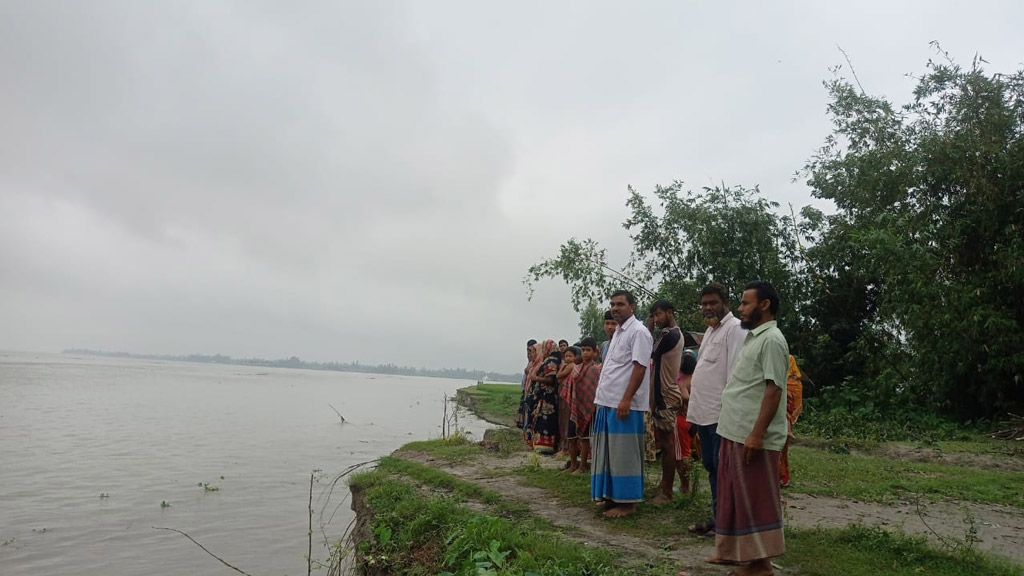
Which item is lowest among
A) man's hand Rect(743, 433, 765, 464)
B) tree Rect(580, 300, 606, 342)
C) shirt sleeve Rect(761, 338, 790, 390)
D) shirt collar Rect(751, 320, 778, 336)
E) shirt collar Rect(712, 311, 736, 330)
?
man's hand Rect(743, 433, 765, 464)

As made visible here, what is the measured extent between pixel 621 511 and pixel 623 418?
Answer: 30.6 inches

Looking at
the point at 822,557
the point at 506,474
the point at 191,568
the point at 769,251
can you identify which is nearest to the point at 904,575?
the point at 822,557

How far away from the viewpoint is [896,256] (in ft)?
38.9

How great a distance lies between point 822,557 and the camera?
3.70 meters

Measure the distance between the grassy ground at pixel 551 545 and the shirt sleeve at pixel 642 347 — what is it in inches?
47.8

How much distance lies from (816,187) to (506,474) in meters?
13.8

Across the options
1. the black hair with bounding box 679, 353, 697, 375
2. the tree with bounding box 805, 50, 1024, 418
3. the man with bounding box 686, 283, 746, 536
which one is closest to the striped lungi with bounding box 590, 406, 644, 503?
the man with bounding box 686, 283, 746, 536

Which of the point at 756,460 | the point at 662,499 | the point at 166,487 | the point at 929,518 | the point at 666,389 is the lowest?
the point at 166,487

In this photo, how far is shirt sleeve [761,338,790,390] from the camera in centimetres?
320

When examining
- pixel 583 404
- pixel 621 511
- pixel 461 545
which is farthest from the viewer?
pixel 583 404

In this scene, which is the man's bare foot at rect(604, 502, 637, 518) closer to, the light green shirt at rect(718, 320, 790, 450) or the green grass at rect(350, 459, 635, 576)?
the green grass at rect(350, 459, 635, 576)

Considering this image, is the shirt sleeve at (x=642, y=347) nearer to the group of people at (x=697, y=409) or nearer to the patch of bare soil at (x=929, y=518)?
the group of people at (x=697, y=409)

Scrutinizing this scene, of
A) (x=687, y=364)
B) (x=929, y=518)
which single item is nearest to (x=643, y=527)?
(x=687, y=364)

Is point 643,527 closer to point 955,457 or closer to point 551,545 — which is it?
point 551,545
